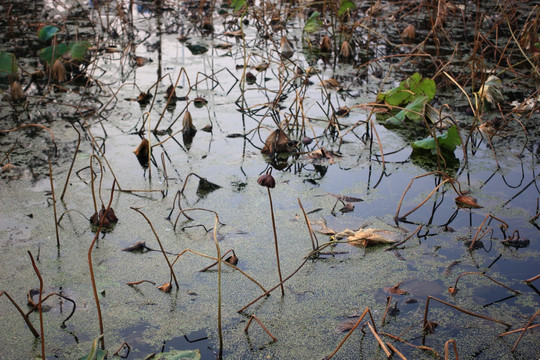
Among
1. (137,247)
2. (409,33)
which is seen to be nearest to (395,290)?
(137,247)

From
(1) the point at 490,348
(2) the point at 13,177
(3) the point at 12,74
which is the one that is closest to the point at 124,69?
(3) the point at 12,74

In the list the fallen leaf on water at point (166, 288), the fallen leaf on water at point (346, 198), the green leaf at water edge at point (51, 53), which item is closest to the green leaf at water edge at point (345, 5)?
the green leaf at water edge at point (51, 53)

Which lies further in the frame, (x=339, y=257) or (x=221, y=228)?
(x=221, y=228)

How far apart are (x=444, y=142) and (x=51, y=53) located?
209cm

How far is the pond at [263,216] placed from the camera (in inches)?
55.4

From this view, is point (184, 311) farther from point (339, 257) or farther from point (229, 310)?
point (339, 257)

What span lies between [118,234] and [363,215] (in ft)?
2.55

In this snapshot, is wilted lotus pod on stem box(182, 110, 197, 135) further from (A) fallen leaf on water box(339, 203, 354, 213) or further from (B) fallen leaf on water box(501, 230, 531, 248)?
(B) fallen leaf on water box(501, 230, 531, 248)

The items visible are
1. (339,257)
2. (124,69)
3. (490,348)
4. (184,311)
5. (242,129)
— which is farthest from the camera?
(124,69)

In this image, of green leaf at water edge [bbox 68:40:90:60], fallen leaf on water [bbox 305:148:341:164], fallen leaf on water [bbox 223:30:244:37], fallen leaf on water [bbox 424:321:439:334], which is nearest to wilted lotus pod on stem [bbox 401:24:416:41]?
fallen leaf on water [bbox 223:30:244:37]

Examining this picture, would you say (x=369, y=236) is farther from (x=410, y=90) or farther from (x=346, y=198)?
(x=410, y=90)

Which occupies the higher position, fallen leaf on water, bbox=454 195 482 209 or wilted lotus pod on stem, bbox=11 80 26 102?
fallen leaf on water, bbox=454 195 482 209

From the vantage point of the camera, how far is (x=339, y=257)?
5.63 ft

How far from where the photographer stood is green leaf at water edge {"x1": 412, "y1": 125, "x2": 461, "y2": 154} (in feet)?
7.46
